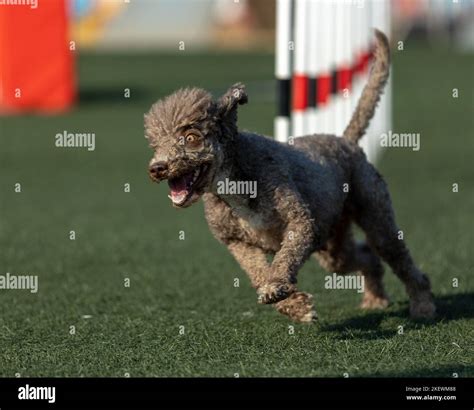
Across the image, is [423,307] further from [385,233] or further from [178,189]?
[178,189]

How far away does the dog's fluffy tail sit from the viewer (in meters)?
8.75

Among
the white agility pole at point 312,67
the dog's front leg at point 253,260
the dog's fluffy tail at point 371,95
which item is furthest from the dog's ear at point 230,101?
the white agility pole at point 312,67

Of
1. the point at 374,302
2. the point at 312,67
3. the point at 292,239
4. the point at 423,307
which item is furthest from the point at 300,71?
the point at 292,239

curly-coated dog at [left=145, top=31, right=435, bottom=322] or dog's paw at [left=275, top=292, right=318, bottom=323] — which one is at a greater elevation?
curly-coated dog at [left=145, top=31, right=435, bottom=322]

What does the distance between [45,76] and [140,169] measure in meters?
8.13

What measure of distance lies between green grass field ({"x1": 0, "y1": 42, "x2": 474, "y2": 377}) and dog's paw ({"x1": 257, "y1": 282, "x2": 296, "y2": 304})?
36cm

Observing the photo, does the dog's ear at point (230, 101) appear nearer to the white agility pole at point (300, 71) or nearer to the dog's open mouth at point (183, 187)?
the dog's open mouth at point (183, 187)

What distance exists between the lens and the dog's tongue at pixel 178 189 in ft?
22.3

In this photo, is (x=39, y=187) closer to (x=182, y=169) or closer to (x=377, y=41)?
(x=377, y=41)

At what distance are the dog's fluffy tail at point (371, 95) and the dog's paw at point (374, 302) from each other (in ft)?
3.91

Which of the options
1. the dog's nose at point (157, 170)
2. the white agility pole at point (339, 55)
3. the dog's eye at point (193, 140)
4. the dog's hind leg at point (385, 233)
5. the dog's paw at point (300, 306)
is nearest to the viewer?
the dog's nose at point (157, 170)

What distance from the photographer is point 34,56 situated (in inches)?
985

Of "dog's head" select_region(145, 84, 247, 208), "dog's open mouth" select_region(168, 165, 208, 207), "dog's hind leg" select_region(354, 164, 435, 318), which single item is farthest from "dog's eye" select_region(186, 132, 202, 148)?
"dog's hind leg" select_region(354, 164, 435, 318)

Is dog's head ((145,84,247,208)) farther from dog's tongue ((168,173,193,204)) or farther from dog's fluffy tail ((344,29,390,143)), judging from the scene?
dog's fluffy tail ((344,29,390,143))
